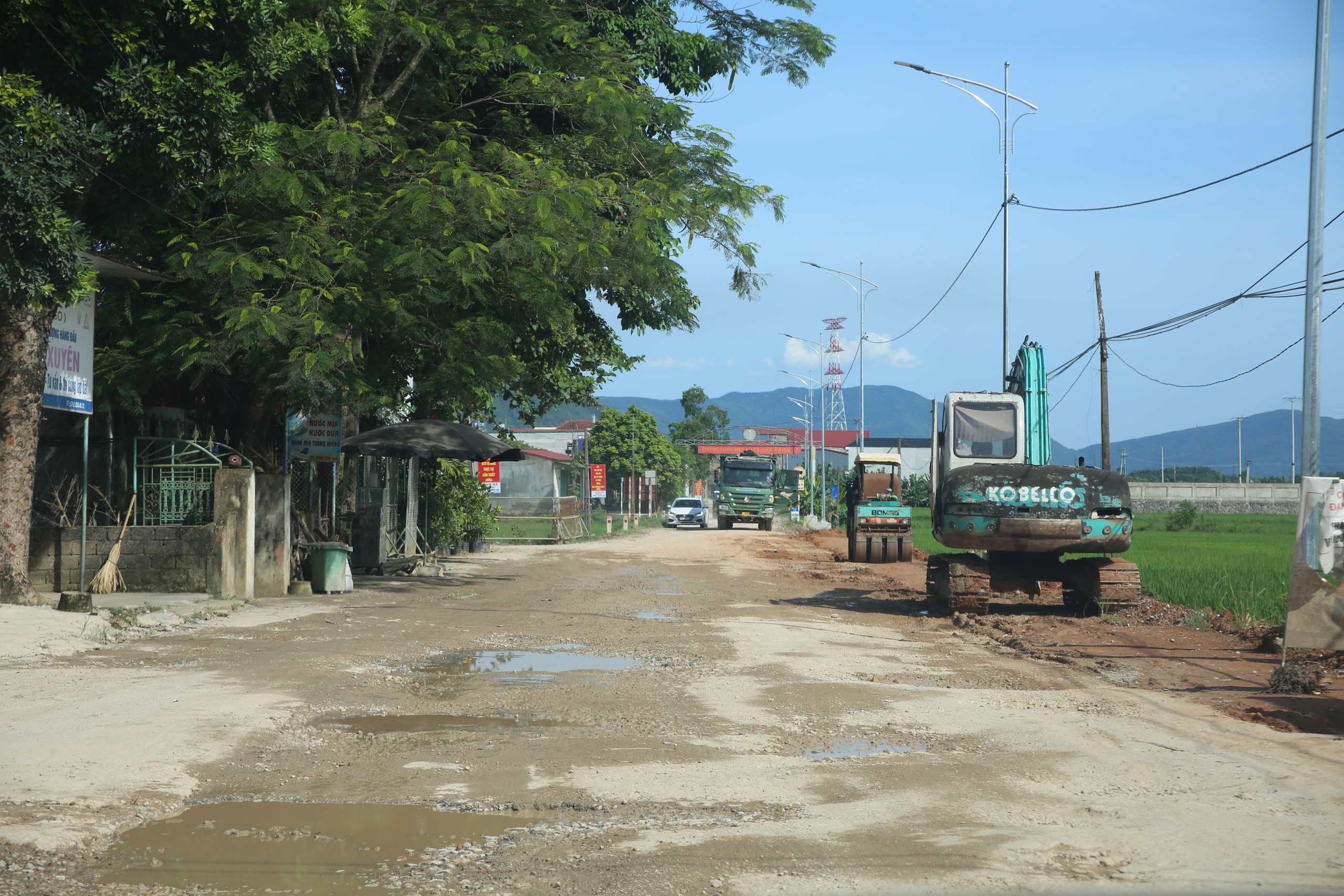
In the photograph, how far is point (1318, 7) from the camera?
10.9 m

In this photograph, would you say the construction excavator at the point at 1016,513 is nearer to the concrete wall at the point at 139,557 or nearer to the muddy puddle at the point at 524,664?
the muddy puddle at the point at 524,664

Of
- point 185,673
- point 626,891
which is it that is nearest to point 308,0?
point 185,673

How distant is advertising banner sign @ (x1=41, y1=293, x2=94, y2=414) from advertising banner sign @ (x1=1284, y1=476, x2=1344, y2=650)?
13.2m

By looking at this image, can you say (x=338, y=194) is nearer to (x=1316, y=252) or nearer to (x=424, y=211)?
(x=424, y=211)

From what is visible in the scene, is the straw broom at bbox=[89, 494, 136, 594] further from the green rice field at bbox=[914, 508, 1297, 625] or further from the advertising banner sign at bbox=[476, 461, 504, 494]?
the advertising banner sign at bbox=[476, 461, 504, 494]

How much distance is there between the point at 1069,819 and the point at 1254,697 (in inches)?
189

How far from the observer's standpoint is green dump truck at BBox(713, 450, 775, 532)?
53.9 metres

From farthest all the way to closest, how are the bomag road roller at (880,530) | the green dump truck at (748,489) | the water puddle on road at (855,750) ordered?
the green dump truck at (748,489) < the bomag road roller at (880,530) < the water puddle on road at (855,750)

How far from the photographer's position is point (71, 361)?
14.0 m

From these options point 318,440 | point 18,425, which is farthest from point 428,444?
point 18,425

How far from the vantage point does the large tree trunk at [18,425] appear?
13.1 metres

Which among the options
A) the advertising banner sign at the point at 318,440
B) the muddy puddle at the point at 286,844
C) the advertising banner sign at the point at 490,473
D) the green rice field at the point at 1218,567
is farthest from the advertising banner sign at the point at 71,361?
the advertising banner sign at the point at 490,473

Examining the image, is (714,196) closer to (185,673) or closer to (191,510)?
(191,510)

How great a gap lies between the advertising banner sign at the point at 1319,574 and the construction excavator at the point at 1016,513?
5370 millimetres
